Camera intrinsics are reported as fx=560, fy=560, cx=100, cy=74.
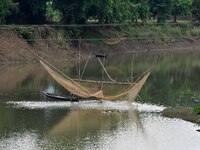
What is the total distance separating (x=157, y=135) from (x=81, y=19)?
38.4m

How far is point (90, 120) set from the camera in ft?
93.9

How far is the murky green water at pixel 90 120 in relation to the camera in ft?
78.9

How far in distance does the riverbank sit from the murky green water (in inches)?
306

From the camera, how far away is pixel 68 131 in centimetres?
2628

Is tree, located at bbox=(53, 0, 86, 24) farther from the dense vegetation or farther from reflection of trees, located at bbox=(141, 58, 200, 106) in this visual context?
reflection of trees, located at bbox=(141, 58, 200, 106)

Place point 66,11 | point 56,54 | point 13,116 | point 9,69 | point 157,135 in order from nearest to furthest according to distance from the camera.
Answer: point 157,135, point 13,116, point 9,69, point 56,54, point 66,11

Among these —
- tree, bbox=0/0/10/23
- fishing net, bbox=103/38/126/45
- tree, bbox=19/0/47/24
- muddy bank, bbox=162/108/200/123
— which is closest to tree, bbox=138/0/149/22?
fishing net, bbox=103/38/126/45

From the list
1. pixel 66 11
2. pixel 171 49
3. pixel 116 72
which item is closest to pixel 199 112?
pixel 116 72

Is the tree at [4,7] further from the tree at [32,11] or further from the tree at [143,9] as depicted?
the tree at [143,9]

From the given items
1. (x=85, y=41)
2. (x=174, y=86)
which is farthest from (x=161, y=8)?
(x=174, y=86)

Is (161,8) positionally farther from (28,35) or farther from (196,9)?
(28,35)

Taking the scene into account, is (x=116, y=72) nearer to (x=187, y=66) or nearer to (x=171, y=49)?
(x=187, y=66)

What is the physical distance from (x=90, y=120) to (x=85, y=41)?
112ft

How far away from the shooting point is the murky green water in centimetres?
2406
